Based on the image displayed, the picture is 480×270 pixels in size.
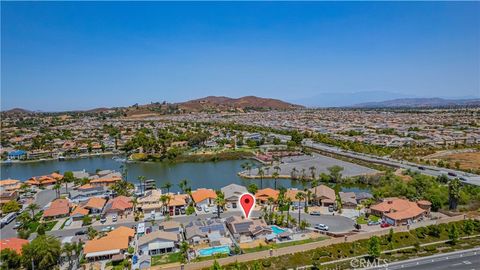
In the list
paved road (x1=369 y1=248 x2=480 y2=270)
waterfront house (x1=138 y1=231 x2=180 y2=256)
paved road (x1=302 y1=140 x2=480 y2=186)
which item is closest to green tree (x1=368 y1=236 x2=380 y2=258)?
paved road (x1=369 y1=248 x2=480 y2=270)

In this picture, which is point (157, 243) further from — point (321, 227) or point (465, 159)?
point (465, 159)

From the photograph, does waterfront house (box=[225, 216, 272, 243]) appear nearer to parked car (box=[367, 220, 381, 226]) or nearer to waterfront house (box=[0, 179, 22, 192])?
parked car (box=[367, 220, 381, 226])

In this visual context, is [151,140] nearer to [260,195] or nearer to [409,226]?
[260,195]

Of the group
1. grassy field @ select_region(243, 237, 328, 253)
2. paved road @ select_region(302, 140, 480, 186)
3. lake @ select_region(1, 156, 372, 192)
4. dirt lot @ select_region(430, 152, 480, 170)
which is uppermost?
paved road @ select_region(302, 140, 480, 186)

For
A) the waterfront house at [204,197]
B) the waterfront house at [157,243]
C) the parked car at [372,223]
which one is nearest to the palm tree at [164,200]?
the waterfront house at [204,197]

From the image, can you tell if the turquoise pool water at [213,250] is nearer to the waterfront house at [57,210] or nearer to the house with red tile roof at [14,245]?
the house with red tile roof at [14,245]

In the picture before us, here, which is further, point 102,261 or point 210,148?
point 210,148

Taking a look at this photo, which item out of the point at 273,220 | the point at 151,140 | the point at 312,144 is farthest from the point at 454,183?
the point at 151,140
